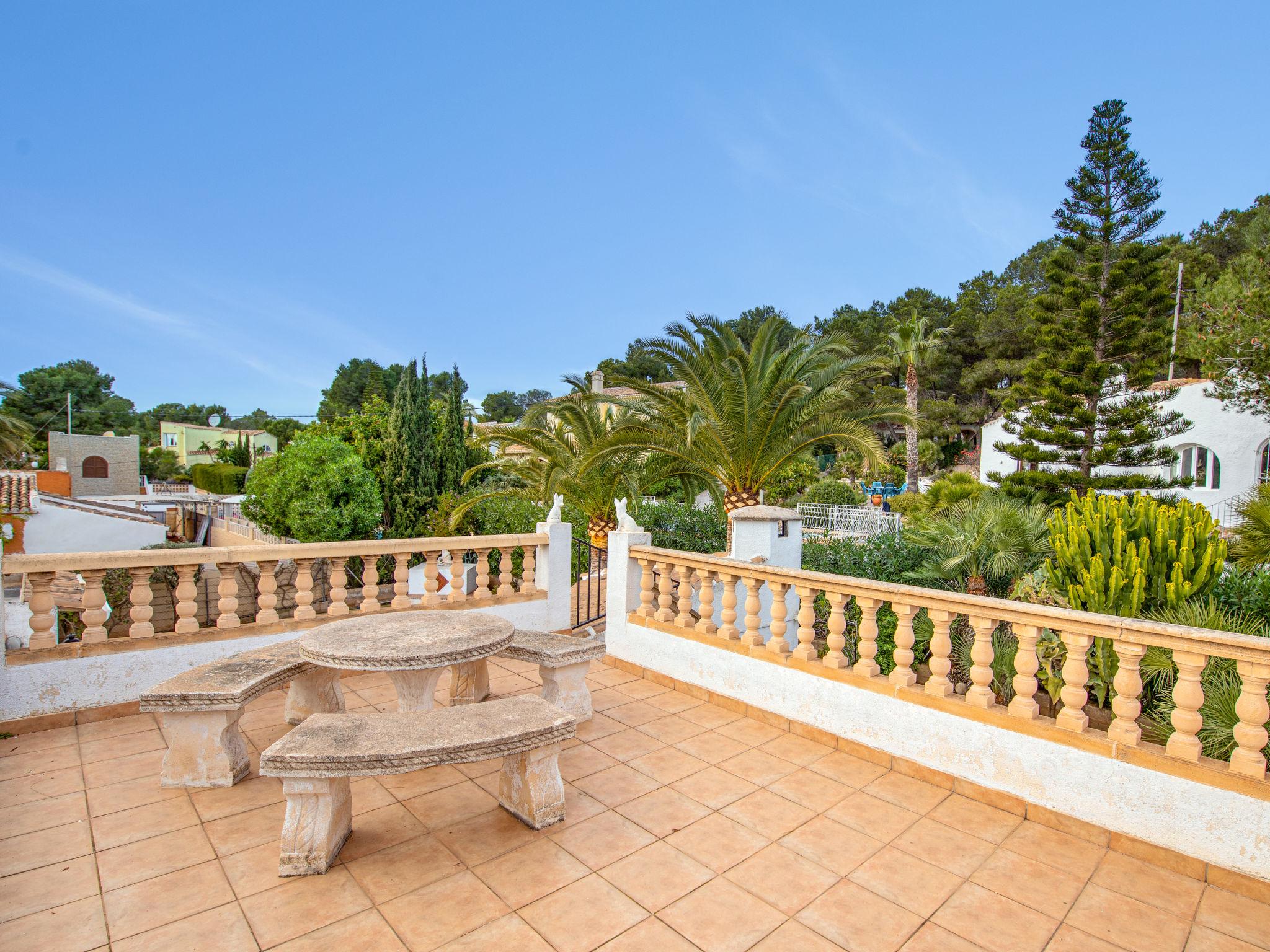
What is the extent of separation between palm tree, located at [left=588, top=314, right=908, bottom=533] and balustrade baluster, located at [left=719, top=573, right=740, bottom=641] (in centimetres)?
352

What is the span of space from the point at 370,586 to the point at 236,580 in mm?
1122

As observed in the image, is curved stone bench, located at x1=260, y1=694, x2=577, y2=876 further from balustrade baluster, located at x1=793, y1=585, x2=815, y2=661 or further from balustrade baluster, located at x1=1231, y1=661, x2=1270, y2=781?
balustrade baluster, located at x1=1231, y1=661, x2=1270, y2=781

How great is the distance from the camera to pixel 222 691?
3.05 meters

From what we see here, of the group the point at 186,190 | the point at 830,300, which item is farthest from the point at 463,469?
the point at 830,300

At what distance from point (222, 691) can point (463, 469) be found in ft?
32.2

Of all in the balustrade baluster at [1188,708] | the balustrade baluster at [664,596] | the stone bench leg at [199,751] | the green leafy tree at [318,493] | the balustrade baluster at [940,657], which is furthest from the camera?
the green leafy tree at [318,493]

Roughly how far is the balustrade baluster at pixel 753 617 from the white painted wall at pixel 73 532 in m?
17.3

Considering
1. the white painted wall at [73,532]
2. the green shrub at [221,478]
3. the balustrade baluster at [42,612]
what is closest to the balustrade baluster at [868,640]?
the balustrade baluster at [42,612]

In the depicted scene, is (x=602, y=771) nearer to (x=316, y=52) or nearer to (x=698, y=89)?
(x=316, y=52)

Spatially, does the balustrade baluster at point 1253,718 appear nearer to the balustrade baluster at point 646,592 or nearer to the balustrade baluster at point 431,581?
the balustrade baluster at point 646,592

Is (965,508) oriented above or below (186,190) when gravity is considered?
below

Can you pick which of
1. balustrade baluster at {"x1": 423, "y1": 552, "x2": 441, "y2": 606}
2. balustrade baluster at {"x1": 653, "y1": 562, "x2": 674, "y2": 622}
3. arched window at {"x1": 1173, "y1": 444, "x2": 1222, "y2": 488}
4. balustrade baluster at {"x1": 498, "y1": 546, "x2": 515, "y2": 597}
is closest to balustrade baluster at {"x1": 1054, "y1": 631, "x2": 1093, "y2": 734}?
balustrade baluster at {"x1": 653, "y1": 562, "x2": 674, "y2": 622}

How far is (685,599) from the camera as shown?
487cm

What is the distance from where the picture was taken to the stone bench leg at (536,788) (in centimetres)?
287
